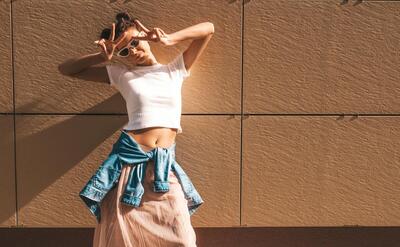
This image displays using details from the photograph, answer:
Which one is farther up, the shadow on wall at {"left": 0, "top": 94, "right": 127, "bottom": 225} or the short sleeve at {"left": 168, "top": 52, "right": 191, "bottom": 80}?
A: the short sleeve at {"left": 168, "top": 52, "right": 191, "bottom": 80}

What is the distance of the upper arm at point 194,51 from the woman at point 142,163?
121mm

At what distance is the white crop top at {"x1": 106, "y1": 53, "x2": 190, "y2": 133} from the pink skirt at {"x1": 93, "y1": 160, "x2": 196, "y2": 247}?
11.2 inches

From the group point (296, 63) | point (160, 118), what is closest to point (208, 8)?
point (296, 63)

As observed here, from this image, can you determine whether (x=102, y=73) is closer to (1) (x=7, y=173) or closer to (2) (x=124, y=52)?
(2) (x=124, y=52)

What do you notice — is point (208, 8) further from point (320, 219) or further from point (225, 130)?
point (320, 219)

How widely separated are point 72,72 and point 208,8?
3.54ft

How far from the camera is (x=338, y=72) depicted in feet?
11.7

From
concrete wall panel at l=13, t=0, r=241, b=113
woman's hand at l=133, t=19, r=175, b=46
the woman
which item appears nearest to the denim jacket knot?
the woman

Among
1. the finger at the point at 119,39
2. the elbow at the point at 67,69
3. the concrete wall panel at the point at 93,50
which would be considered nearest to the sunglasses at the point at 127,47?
the finger at the point at 119,39

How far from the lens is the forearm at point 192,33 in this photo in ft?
9.78

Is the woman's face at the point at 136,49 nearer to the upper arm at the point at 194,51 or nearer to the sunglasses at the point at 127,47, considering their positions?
the sunglasses at the point at 127,47

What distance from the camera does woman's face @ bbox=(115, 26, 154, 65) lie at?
2.88 metres

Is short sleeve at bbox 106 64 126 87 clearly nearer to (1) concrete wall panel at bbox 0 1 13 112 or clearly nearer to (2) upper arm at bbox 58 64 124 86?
(2) upper arm at bbox 58 64 124 86

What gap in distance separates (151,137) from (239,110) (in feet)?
2.76
